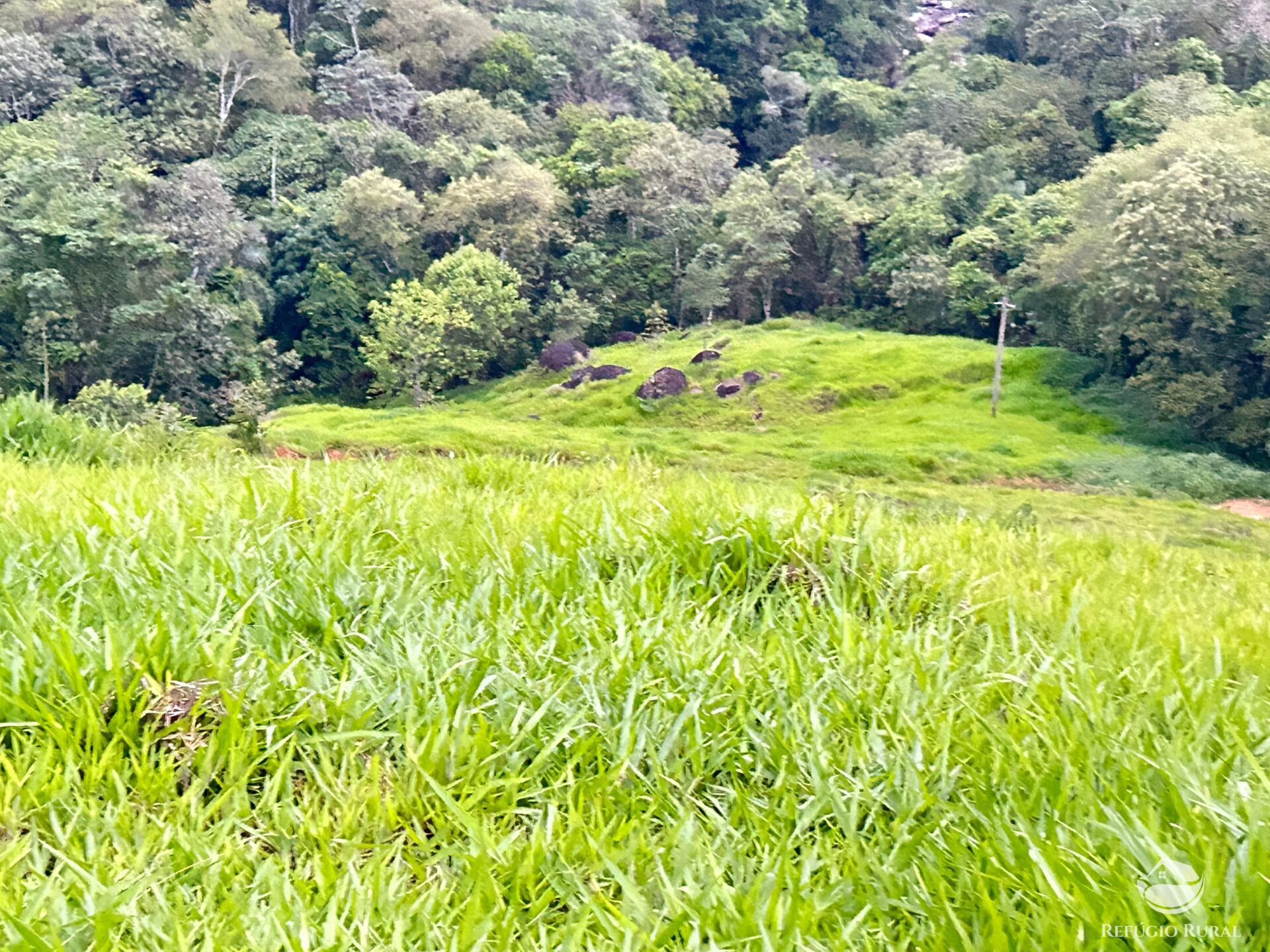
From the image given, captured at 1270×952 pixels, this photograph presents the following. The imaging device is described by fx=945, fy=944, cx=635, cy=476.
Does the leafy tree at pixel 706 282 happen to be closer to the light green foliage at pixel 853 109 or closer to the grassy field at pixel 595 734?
the light green foliage at pixel 853 109

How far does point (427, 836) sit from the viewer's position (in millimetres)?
1409

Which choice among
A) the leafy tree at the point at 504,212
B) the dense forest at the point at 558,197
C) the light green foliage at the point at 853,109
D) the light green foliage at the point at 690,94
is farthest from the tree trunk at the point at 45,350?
the light green foliage at the point at 853,109

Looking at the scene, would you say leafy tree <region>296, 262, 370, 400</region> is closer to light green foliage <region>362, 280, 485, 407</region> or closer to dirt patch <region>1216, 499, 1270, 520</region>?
light green foliage <region>362, 280, 485, 407</region>

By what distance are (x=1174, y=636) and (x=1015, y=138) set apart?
52618mm

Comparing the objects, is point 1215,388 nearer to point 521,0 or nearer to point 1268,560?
point 1268,560

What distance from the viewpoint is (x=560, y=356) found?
42.8 meters

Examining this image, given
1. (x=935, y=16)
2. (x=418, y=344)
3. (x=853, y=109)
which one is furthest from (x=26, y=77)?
(x=935, y=16)

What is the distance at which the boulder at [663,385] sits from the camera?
125 ft

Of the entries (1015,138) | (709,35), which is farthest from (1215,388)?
(709,35)

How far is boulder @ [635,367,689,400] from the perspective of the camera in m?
38.1

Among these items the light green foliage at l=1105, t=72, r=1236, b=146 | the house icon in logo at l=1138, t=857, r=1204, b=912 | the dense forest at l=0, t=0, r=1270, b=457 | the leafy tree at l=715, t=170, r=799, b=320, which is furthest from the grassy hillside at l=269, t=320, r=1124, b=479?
the house icon in logo at l=1138, t=857, r=1204, b=912

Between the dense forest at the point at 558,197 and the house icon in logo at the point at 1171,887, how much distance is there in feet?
106

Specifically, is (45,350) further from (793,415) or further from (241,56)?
(793,415)

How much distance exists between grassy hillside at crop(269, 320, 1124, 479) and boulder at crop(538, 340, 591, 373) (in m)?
0.63
